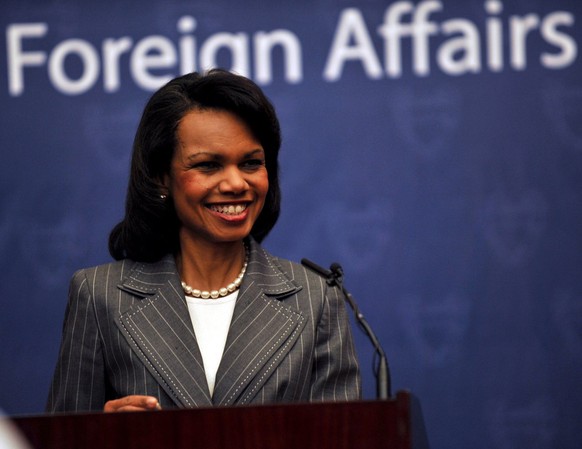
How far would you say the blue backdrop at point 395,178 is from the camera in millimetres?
3803

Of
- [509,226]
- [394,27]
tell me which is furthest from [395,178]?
[394,27]

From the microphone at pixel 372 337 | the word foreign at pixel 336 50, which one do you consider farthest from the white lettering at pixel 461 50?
the microphone at pixel 372 337

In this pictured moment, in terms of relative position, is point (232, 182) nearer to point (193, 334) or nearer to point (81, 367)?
point (193, 334)

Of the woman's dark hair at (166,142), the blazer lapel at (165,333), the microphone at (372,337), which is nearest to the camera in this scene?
the microphone at (372,337)

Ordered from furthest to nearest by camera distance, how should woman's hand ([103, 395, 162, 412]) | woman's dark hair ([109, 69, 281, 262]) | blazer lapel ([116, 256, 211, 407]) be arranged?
1. woman's dark hair ([109, 69, 281, 262])
2. blazer lapel ([116, 256, 211, 407])
3. woman's hand ([103, 395, 162, 412])

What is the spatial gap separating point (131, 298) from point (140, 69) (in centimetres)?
189

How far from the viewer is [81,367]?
2.03m

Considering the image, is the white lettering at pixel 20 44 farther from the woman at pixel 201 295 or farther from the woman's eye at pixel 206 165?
the woman's eye at pixel 206 165

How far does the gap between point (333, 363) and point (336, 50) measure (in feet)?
6.54

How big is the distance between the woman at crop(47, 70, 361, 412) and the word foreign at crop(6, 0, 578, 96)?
1.68 m

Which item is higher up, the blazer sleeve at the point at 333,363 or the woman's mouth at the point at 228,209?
the woman's mouth at the point at 228,209

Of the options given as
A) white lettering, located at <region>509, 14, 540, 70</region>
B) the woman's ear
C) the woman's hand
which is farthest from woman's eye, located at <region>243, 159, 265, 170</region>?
white lettering, located at <region>509, 14, 540, 70</region>

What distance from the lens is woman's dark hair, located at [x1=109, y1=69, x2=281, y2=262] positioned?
6.84 ft

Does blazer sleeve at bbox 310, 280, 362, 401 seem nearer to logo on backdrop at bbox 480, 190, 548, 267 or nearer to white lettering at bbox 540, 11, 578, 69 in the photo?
logo on backdrop at bbox 480, 190, 548, 267
